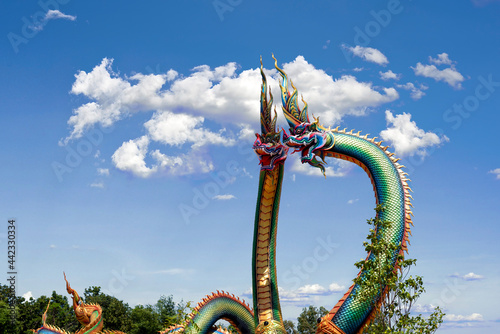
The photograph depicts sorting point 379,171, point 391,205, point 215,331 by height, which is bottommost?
point 215,331

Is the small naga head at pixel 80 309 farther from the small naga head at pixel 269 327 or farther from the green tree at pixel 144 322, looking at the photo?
the green tree at pixel 144 322

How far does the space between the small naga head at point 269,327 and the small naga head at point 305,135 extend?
4484mm

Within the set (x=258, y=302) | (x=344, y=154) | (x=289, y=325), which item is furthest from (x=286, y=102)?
(x=289, y=325)

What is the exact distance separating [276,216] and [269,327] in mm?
3169

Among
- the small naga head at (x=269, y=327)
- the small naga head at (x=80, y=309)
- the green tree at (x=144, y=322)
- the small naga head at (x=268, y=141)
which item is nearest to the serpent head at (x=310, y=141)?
the small naga head at (x=268, y=141)

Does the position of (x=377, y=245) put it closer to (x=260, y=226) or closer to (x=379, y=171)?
(x=379, y=171)

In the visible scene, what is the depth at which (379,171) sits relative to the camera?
558 inches

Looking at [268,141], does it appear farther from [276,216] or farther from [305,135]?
[276,216]

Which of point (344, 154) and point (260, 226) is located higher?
point (344, 154)

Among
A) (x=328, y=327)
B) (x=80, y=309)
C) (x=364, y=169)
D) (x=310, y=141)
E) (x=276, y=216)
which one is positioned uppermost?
(x=310, y=141)

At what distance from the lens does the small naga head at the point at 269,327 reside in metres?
15.7

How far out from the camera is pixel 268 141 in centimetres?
1658

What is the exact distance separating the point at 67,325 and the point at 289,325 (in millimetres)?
13648

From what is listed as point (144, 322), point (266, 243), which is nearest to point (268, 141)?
point (266, 243)
